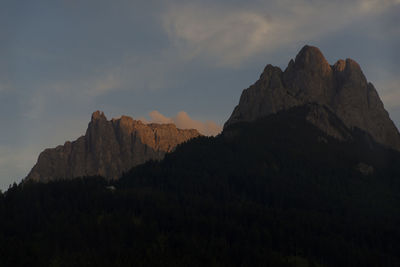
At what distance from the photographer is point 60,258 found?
200 metres

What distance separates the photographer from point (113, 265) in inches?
7219

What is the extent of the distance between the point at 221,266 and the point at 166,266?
2305 cm

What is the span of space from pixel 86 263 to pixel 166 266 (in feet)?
90.5

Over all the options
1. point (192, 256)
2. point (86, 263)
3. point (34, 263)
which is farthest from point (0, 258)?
point (192, 256)

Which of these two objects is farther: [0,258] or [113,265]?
[0,258]

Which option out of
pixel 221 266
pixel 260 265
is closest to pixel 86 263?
pixel 221 266

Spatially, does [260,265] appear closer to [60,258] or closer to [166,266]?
[166,266]

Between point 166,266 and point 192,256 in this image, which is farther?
point 192,256

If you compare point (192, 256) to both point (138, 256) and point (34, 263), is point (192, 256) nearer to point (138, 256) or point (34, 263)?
point (138, 256)

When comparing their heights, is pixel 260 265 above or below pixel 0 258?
below

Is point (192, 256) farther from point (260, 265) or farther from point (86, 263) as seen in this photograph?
point (86, 263)

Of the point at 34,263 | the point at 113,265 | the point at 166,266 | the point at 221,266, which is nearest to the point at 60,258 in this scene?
the point at 34,263

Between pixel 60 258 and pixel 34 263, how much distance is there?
9628 millimetres

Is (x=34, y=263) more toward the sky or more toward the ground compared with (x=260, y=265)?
more toward the sky
